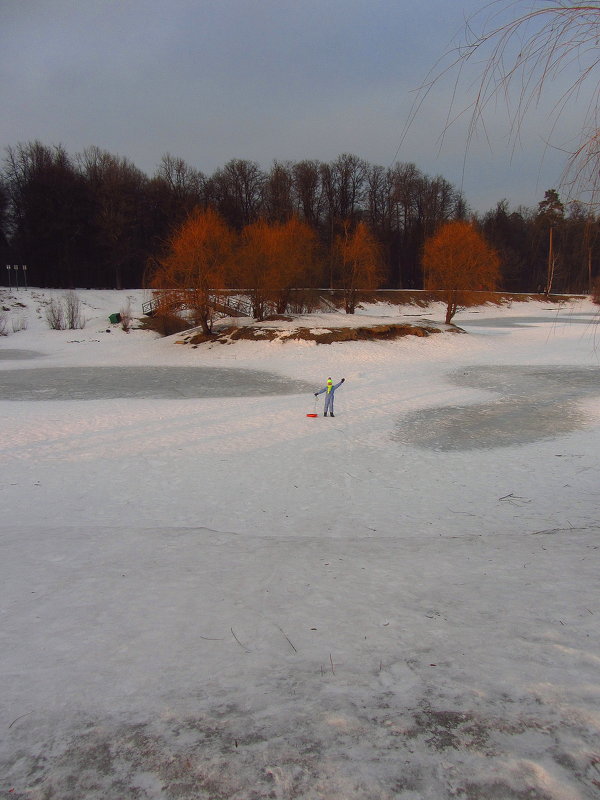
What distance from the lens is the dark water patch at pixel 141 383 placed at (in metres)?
17.4

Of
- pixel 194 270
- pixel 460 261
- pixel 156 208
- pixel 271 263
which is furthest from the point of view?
pixel 156 208

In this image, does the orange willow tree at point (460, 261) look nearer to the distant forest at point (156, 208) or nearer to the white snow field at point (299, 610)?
the distant forest at point (156, 208)

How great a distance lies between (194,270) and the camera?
29.2 meters

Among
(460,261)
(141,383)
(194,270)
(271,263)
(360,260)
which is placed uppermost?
(360,260)

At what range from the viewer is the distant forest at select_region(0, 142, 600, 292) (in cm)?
5038

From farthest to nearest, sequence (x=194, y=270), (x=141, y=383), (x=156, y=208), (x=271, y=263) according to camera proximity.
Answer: (x=156, y=208), (x=271, y=263), (x=194, y=270), (x=141, y=383)

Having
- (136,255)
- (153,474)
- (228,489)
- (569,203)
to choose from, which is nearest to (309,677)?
(569,203)

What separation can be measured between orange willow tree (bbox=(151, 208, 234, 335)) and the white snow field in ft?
56.7

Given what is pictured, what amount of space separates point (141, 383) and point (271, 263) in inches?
597

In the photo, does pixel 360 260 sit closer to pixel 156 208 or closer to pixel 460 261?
pixel 460 261

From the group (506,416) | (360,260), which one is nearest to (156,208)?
(360,260)

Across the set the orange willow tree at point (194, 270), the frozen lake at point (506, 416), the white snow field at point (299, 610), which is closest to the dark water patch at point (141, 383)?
the white snow field at point (299, 610)

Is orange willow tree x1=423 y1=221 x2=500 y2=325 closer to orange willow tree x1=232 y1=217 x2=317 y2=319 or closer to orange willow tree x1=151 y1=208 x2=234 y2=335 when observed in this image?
orange willow tree x1=232 y1=217 x2=317 y2=319

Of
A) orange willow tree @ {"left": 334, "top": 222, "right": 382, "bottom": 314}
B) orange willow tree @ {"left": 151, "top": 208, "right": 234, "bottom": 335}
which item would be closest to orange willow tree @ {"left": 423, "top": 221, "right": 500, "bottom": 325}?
orange willow tree @ {"left": 334, "top": 222, "right": 382, "bottom": 314}
